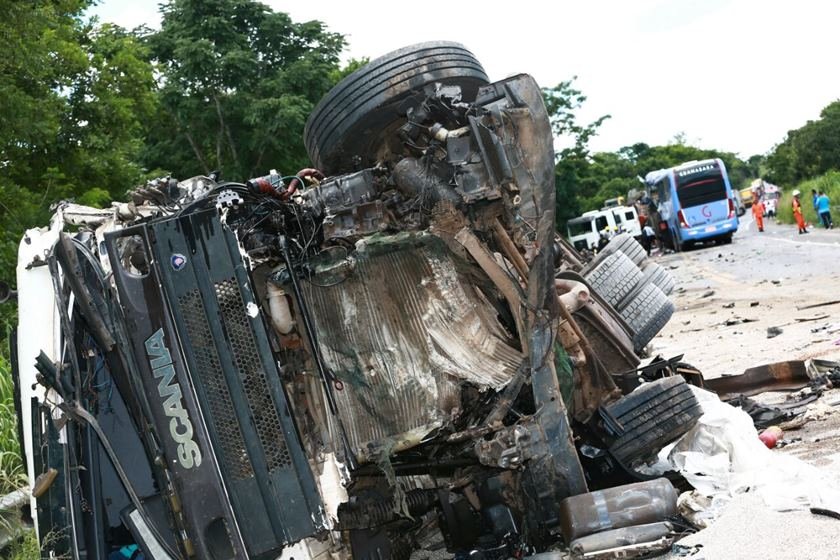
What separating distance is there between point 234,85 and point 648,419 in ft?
67.0

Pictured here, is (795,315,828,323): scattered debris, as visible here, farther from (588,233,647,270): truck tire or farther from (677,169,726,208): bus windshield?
(677,169,726,208): bus windshield

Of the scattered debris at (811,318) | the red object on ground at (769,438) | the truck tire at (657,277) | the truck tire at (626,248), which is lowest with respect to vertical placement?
the red object on ground at (769,438)

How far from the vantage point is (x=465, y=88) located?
4984mm

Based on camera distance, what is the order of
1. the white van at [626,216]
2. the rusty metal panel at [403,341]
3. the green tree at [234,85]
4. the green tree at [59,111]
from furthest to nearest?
the white van at [626,216]
the green tree at [234,85]
the green tree at [59,111]
the rusty metal panel at [403,341]

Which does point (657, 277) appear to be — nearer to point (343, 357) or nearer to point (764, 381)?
point (764, 381)

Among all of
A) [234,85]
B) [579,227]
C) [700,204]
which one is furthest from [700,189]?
[234,85]

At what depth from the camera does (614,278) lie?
6059mm

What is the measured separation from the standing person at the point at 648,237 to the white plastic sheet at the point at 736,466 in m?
31.4

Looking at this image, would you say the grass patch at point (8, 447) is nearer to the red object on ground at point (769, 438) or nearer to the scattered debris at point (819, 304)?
the red object on ground at point (769, 438)

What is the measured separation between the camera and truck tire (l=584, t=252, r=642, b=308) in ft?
19.6

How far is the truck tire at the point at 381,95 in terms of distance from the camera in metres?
4.77

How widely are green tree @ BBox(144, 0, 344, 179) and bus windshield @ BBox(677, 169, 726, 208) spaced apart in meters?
14.9

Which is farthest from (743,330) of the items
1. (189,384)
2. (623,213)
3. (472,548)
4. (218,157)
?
(623,213)

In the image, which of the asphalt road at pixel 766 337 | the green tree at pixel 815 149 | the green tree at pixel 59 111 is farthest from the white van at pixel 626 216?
the green tree at pixel 59 111
